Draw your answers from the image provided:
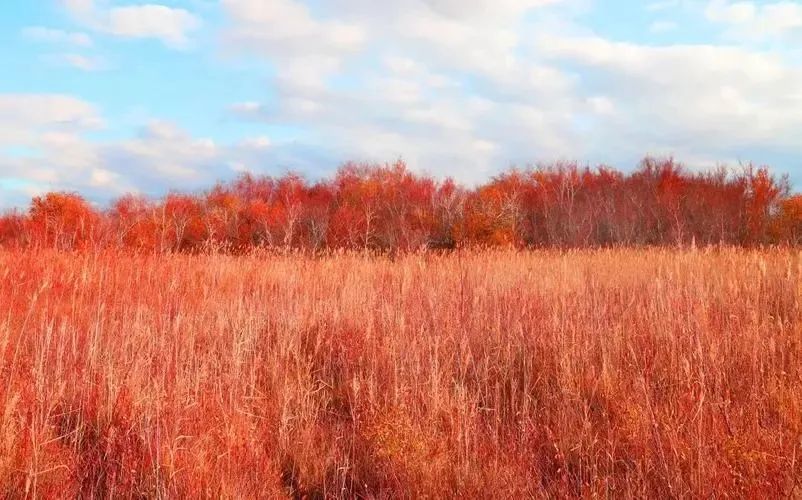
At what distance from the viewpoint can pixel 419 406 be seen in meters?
3.61

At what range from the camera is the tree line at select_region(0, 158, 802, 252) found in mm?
26422

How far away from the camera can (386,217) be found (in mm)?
31922

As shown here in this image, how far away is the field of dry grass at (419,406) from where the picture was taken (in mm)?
2771

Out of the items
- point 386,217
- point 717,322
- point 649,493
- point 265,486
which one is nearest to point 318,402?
point 265,486

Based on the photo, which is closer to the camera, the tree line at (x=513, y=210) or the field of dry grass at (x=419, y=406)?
the field of dry grass at (x=419, y=406)

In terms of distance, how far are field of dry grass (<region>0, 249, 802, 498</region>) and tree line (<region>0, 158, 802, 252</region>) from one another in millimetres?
17872

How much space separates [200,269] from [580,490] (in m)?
7.15

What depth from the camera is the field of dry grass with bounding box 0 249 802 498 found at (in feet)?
9.09

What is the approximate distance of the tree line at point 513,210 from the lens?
2642 cm

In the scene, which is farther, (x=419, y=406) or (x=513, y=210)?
(x=513, y=210)

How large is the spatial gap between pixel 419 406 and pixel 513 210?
26984 millimetres

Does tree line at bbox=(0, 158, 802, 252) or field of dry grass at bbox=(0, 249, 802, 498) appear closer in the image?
field of dry grass at bbox=(0, 249, 802, 498)

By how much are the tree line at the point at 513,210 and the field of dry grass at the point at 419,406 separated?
17872 millimetres

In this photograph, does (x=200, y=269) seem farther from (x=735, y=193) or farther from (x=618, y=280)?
(x=735, y=193)
